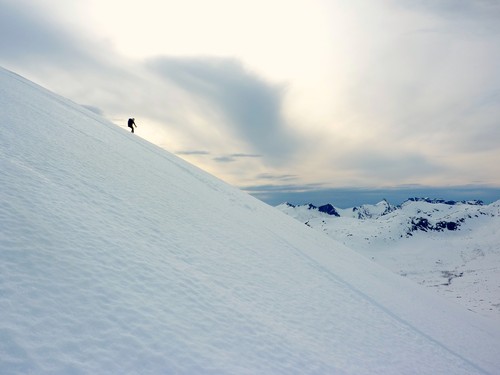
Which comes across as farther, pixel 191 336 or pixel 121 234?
pixel 121 234

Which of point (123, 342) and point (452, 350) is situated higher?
point (123, 342)

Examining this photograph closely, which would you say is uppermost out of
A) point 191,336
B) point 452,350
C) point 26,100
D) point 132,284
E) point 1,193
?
point 26,100

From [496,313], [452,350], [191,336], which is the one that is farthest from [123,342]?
[496,313]

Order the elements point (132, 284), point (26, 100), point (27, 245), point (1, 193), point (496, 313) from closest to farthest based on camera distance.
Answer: point (27, 245) → point (132, 284) → point (1, 193) → point (26, 100) → point (496, 313)

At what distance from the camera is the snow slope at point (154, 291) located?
5.16 metres

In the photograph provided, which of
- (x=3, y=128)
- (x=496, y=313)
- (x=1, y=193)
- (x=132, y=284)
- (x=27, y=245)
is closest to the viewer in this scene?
(x=27, y=245)

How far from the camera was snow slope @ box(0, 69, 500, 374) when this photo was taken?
16.9 feet

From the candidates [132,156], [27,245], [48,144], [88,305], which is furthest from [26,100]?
[88,305]

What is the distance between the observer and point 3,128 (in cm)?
1187

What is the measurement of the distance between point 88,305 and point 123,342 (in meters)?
0.96

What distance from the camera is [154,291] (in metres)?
7.21

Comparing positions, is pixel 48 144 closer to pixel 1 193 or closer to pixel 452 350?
pixel 1 193

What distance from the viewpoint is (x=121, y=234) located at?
29.6 ft

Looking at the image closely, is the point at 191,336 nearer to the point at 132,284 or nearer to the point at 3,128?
the point at 132,284
